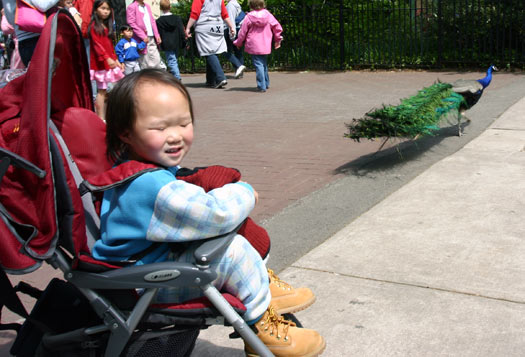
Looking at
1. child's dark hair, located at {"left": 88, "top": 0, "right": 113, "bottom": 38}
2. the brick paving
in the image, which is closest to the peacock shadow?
the brick paving

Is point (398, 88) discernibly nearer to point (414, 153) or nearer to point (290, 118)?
point (290, 118)

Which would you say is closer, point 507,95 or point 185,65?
point 507,95

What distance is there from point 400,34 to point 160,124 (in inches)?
462

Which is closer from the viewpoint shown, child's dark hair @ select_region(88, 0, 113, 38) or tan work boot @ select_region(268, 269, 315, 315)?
tan work boot @ select_region(268, 269, 315, 315)

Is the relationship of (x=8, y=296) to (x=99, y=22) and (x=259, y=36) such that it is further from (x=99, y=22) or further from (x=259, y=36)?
(x=259, y=36)

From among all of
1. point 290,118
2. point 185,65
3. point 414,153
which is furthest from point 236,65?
point 414,153

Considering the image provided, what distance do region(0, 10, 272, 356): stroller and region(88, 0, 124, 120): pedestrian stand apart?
5795 millimetres

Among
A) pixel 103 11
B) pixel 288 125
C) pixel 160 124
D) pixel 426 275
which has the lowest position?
pixel 426 275

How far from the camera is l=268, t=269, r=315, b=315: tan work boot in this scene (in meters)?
2.71

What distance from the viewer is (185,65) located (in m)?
16.1

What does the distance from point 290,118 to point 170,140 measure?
6.19 m

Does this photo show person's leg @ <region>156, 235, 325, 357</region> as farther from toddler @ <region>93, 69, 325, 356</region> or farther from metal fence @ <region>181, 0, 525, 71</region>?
metal fence @ <region>181, 0, 525, 71</region>

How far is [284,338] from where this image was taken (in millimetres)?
2439

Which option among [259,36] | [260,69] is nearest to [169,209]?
[260,69]
